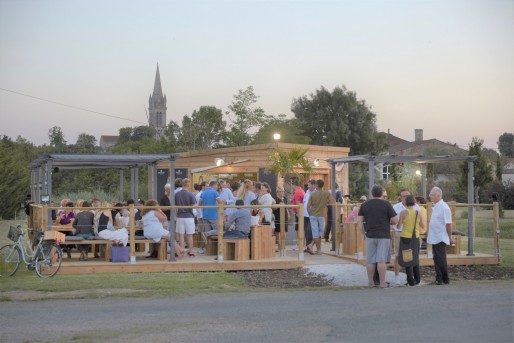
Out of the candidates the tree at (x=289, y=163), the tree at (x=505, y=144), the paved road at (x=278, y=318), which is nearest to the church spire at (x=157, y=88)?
the tree at (x=505, y=144)

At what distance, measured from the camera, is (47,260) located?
609 inches

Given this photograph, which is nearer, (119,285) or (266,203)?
(119,285)

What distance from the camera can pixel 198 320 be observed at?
10055mm

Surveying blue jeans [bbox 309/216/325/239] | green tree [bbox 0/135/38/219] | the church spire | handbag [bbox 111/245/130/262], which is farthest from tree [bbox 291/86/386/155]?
the church spire

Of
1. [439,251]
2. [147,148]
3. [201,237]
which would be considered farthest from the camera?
[147,148]

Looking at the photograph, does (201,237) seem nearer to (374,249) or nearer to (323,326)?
(374,249)

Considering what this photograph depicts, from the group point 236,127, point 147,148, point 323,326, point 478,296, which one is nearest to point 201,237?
point 478,296

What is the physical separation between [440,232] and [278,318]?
536cm

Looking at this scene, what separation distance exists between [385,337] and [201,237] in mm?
11384

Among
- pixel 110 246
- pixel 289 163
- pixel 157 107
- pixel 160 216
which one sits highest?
pixel 157 107

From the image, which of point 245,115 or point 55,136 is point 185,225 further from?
point 55,136

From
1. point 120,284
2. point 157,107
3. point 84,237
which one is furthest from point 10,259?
point 157,107

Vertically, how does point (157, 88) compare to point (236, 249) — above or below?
above

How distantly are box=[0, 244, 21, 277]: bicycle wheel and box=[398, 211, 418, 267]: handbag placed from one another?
7.25 metres
